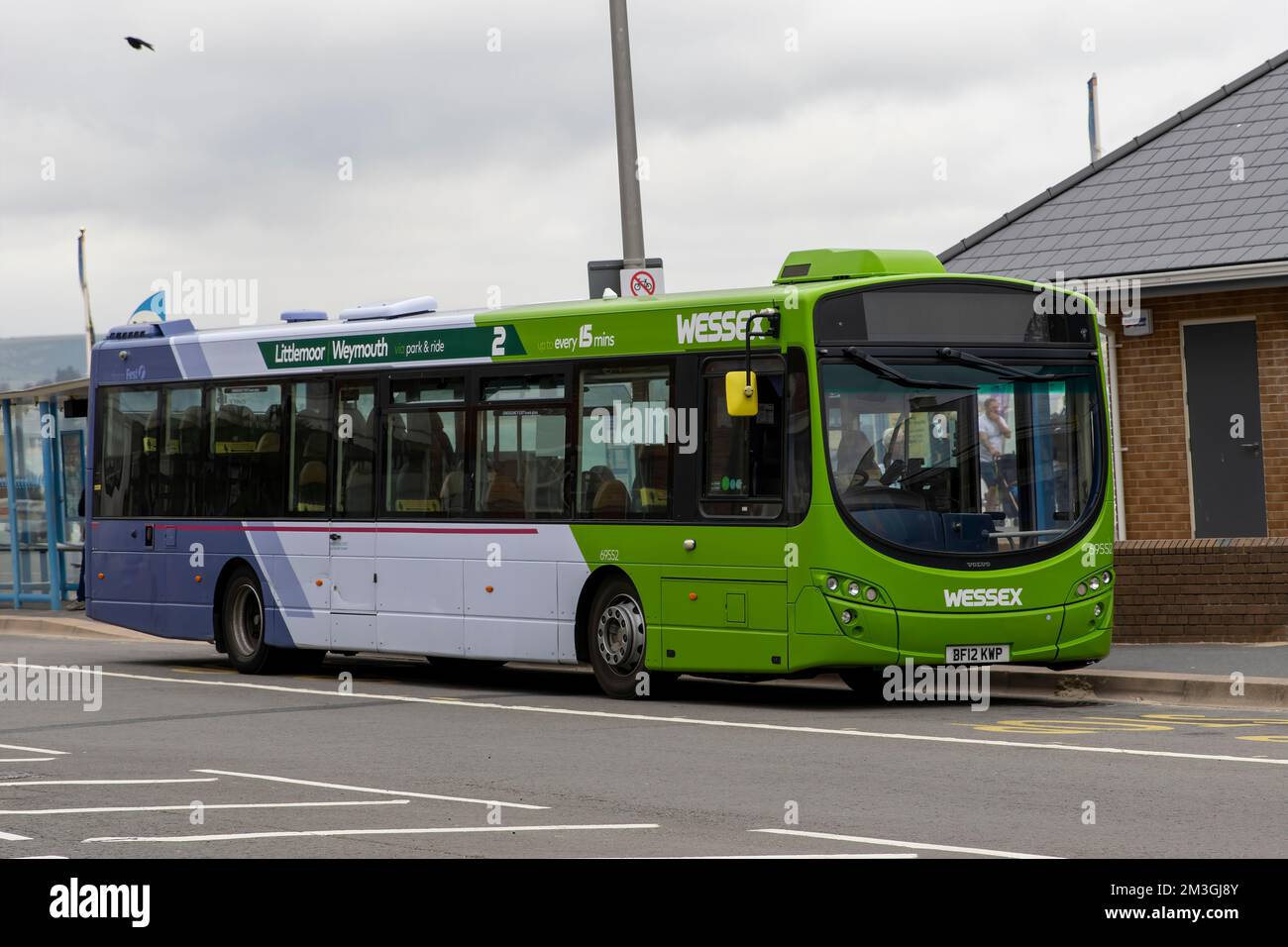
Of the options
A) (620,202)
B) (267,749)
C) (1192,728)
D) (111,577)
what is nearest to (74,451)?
(111,577)

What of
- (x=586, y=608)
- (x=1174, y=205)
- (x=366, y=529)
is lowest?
(x=586, y=608)

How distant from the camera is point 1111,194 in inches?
885

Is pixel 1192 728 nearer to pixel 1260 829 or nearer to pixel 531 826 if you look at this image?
pixel 1260 829

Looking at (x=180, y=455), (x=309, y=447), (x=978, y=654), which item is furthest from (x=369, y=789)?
(x=180, y=455)

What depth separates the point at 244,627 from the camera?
753 inches

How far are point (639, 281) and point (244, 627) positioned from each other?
480 centimetres

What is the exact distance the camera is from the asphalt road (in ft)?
28.5

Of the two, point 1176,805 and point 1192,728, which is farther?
point 1192,728

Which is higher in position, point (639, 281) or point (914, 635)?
point (639, 281)

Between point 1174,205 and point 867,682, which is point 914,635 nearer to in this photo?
point 867,682

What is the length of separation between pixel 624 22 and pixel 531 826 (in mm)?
12100

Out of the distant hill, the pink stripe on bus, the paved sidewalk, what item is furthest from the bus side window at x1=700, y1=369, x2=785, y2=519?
the distant hill

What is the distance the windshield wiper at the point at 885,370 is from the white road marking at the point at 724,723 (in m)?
2.55
